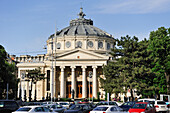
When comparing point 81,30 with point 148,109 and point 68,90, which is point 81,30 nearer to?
point 68,90

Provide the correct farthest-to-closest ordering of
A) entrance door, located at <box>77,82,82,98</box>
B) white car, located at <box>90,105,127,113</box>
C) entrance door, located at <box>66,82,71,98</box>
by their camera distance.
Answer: entrance door, located at <box>66,82,71,98</box> < entrance door, located at <box>77,82,82,98</box> < white car, located at <box>90,105,127,113</box>

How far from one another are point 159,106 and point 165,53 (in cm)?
2376

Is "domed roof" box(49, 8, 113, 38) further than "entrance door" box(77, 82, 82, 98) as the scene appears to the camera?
Yes

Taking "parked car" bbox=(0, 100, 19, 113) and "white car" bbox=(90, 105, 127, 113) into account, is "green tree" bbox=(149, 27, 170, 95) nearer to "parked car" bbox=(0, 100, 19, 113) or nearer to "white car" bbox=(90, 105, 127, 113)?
"white car" bbox=(90, 105, 127, 113)

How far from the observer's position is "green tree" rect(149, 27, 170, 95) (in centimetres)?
5991

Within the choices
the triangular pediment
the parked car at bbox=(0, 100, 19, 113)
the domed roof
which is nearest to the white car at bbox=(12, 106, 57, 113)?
the parked car at bbox=(0, 100, 19, 113)

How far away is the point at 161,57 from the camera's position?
61938mm

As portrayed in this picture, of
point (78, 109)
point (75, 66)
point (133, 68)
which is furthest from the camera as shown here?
point (75, 66)

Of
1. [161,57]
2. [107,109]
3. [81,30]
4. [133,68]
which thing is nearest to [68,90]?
[81,30]

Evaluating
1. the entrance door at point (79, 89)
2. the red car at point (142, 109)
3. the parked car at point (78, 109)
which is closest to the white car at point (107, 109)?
the red car at point (142, 109)

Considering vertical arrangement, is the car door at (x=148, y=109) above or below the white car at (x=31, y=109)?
below

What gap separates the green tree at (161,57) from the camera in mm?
59906

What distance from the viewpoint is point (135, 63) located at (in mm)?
62500

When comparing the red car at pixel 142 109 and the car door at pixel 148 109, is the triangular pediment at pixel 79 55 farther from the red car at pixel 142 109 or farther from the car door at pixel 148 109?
the red car at pixel 142 109
